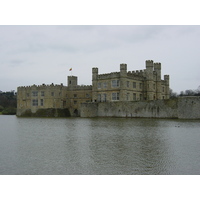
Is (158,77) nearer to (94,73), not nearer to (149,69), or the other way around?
(149,69)

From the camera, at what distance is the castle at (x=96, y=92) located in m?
48.8

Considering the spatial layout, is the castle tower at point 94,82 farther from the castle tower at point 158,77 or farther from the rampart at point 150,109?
the castle tower at point 158,77

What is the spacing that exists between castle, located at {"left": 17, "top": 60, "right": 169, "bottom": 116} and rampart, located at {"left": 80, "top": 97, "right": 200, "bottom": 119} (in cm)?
428

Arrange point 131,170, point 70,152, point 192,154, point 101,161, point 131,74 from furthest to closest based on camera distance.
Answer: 1. point 131,74
2. point 70,152
3. point 192,154
4. point 101,161
5. point 131,170

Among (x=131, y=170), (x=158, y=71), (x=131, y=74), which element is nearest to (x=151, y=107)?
(x=131, y=74)

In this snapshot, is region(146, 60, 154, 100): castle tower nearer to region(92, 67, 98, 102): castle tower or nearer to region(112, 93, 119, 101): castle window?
region(112, 93, 119, 101): castle window

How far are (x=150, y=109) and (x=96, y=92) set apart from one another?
15.1 m

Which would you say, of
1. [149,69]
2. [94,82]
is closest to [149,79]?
[149,69]

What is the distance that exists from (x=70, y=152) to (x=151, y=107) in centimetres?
2690

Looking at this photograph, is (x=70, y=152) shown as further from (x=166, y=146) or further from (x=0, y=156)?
(x=166, y=146)

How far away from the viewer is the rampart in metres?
34.5

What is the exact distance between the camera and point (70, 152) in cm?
1338

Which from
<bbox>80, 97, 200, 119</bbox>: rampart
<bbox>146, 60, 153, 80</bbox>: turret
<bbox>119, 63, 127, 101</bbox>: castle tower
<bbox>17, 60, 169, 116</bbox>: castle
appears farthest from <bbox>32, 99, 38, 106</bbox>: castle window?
<bbox>146, 60, 153, 80</bbox>: turret

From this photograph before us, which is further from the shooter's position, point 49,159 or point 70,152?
point 70,152
